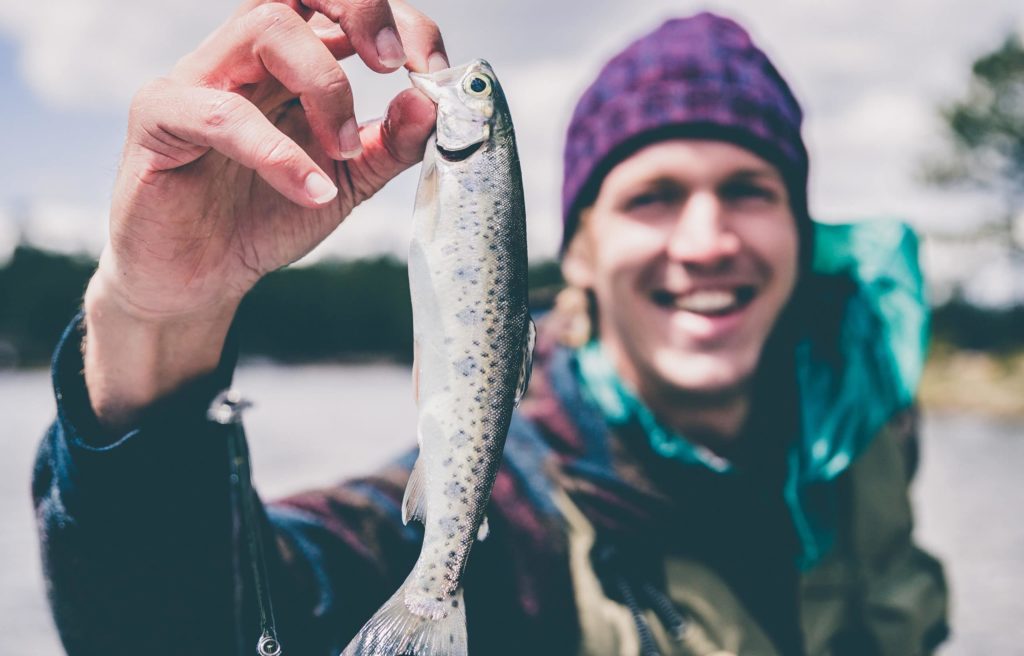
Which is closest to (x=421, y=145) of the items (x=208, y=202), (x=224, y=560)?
(x=208, y=202)

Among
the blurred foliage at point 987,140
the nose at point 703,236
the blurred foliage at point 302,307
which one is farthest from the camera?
the blurred foliage at point 302,307

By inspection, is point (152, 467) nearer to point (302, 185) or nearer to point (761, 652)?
point (302, 185)

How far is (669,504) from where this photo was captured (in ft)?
10.5

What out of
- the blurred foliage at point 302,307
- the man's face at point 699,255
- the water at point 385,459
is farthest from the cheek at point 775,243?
the blurred foliage at point 302,307

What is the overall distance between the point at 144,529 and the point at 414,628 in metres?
0.69

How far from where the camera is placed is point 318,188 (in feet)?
5.47

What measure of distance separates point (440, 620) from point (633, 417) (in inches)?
71.4

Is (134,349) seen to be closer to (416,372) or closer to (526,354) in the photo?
(416,372)

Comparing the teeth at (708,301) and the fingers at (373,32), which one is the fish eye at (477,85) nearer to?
the fingers at (373,32)

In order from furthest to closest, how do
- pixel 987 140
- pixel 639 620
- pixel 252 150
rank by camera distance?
pixel 987 140
pixel 639 620
pixel 252 150

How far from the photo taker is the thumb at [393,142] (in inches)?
72.7

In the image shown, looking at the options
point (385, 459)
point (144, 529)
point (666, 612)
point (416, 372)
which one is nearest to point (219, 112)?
point (416, 372)

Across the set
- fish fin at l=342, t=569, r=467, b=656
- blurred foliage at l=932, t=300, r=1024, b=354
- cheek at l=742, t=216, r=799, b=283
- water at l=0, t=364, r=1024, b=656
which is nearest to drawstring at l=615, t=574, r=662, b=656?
cheek at l=742, t=216, r=799, b=283

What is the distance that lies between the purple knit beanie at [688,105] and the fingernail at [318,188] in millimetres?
1796
